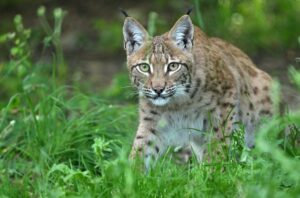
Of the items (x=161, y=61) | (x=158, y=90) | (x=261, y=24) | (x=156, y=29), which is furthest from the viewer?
(x=261, y=24)

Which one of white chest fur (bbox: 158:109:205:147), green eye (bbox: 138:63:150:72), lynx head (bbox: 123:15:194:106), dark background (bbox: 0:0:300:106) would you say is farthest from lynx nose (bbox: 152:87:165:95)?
dark background (bbox: 0:0:300:106)

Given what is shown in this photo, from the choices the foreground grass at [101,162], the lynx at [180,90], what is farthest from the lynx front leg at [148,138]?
the foreground grass at [101,162]

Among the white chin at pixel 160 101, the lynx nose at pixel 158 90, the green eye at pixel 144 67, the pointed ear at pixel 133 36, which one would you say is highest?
the pointed ear at pixel 133 36

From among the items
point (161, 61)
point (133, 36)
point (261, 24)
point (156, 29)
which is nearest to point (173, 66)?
point (161, 61)

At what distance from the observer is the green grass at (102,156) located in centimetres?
560

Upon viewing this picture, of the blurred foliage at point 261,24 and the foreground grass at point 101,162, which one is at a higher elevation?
the blurred foliage at point 261,24

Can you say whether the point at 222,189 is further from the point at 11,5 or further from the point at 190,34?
the point at 11,5

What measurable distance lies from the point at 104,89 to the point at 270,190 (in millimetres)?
6324

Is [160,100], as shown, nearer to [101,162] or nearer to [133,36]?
[133,36]

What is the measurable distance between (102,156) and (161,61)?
1.23 meters

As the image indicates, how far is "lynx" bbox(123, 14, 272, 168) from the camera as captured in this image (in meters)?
7.36

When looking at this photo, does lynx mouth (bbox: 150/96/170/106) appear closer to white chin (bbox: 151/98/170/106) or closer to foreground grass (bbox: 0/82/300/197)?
white chin (bbox: 151/98/170/106)

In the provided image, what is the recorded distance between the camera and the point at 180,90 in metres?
7.46

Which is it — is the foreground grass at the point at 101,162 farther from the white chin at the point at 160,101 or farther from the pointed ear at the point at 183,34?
the pointed ear at the point at 183,34
